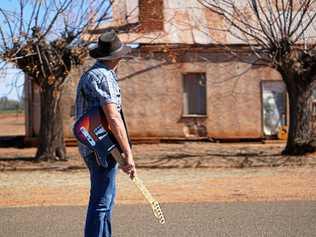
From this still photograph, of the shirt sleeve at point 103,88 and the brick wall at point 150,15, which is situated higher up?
the brick wall at point 150,15

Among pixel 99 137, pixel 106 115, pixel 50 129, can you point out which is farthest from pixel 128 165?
pixel 50 129

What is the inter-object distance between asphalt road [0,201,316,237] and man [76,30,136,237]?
1.81m

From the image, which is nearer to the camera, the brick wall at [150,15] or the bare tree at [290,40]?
the bare tree at [290,40]

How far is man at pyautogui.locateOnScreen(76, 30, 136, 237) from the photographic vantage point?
4711 mm

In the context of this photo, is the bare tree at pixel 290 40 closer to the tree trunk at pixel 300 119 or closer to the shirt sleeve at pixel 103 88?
the tree trunk at pixel 300 119

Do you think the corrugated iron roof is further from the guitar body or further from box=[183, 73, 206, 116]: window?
the guitar body

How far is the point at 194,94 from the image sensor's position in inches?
870

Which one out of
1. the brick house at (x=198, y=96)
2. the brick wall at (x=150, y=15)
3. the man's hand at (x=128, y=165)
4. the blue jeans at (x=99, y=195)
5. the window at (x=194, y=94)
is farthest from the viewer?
the window at (x=194, y=94)

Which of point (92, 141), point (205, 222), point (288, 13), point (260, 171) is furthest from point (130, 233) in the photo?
point (288, 13)

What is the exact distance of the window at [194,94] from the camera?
72.0ft

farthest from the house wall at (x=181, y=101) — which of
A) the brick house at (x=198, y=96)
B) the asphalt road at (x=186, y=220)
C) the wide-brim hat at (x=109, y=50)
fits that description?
the wide-brim hat at (x=109, y=50)

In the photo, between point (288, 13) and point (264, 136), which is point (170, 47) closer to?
point (264, 136)

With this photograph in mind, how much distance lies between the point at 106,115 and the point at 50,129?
11.1m

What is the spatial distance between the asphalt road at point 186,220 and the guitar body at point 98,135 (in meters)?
2.15
